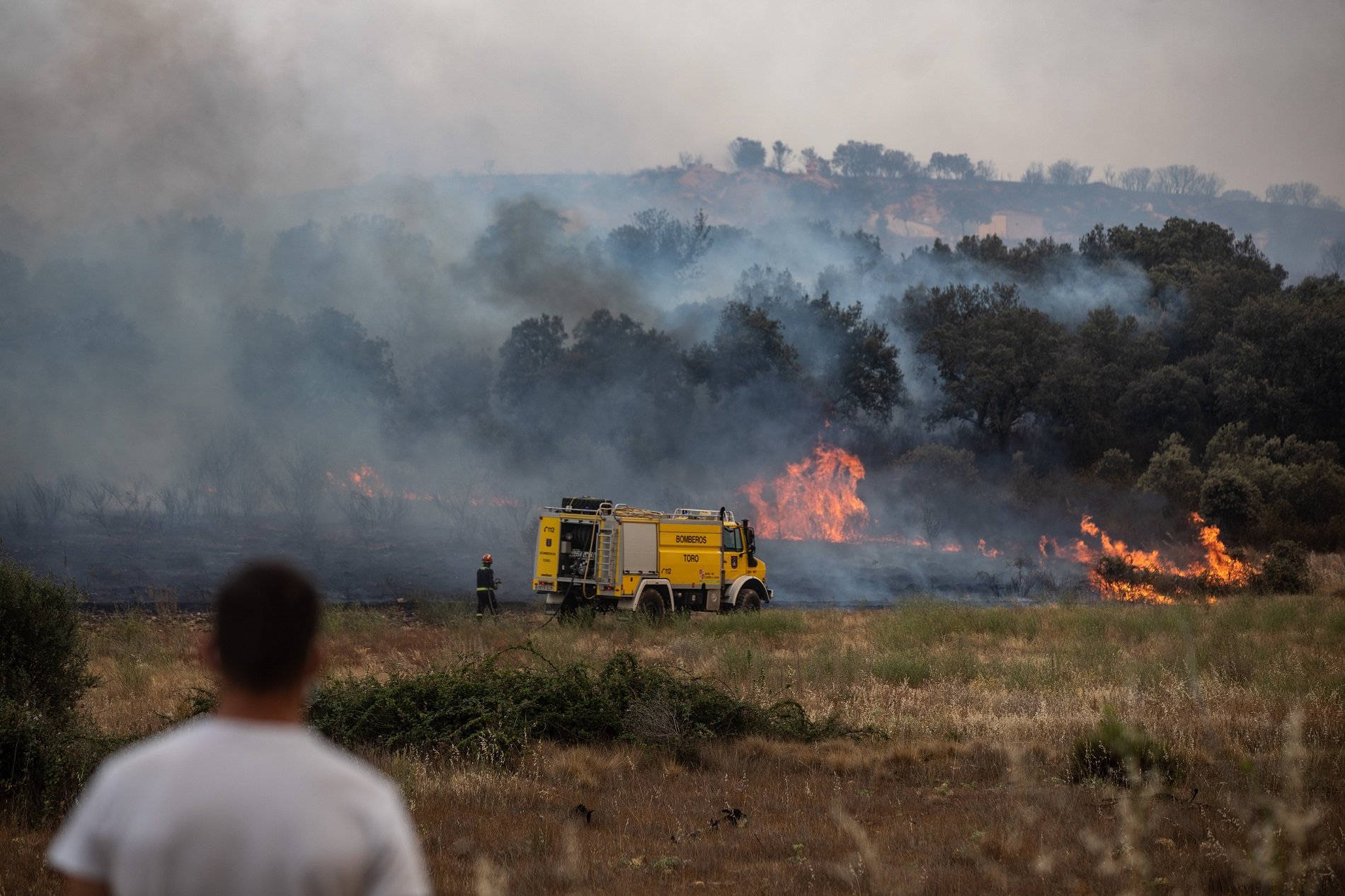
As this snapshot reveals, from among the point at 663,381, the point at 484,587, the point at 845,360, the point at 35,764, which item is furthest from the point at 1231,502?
the point at 35,764

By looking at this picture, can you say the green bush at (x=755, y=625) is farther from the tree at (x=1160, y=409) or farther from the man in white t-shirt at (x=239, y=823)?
the tree at (x=1160, y=409)

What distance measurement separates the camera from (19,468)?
47.3 meters

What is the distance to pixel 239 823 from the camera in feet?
6.77

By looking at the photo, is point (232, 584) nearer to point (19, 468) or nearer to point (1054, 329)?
point (19, 468)

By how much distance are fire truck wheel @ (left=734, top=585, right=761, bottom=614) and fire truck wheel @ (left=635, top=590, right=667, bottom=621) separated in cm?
200

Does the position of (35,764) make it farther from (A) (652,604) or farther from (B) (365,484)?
(B) (365,484)

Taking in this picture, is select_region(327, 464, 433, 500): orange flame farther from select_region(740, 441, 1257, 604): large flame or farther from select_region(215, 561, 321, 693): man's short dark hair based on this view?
select_region(215, 561, 321, 693): man's short dark hair

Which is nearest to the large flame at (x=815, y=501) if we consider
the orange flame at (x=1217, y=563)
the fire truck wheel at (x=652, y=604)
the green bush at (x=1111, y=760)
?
the orange flame at (x=1217, y=563)

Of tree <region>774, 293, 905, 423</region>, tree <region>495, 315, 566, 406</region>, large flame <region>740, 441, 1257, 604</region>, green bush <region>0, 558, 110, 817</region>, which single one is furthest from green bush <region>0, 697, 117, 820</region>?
tree <region>774, 293, 905, 423</region>

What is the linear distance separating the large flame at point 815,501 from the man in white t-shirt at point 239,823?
46.4 m

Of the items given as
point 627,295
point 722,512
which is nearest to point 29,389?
point 627,295

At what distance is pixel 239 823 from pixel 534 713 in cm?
963

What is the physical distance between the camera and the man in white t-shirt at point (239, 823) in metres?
2.06

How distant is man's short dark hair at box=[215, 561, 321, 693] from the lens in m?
2.28
